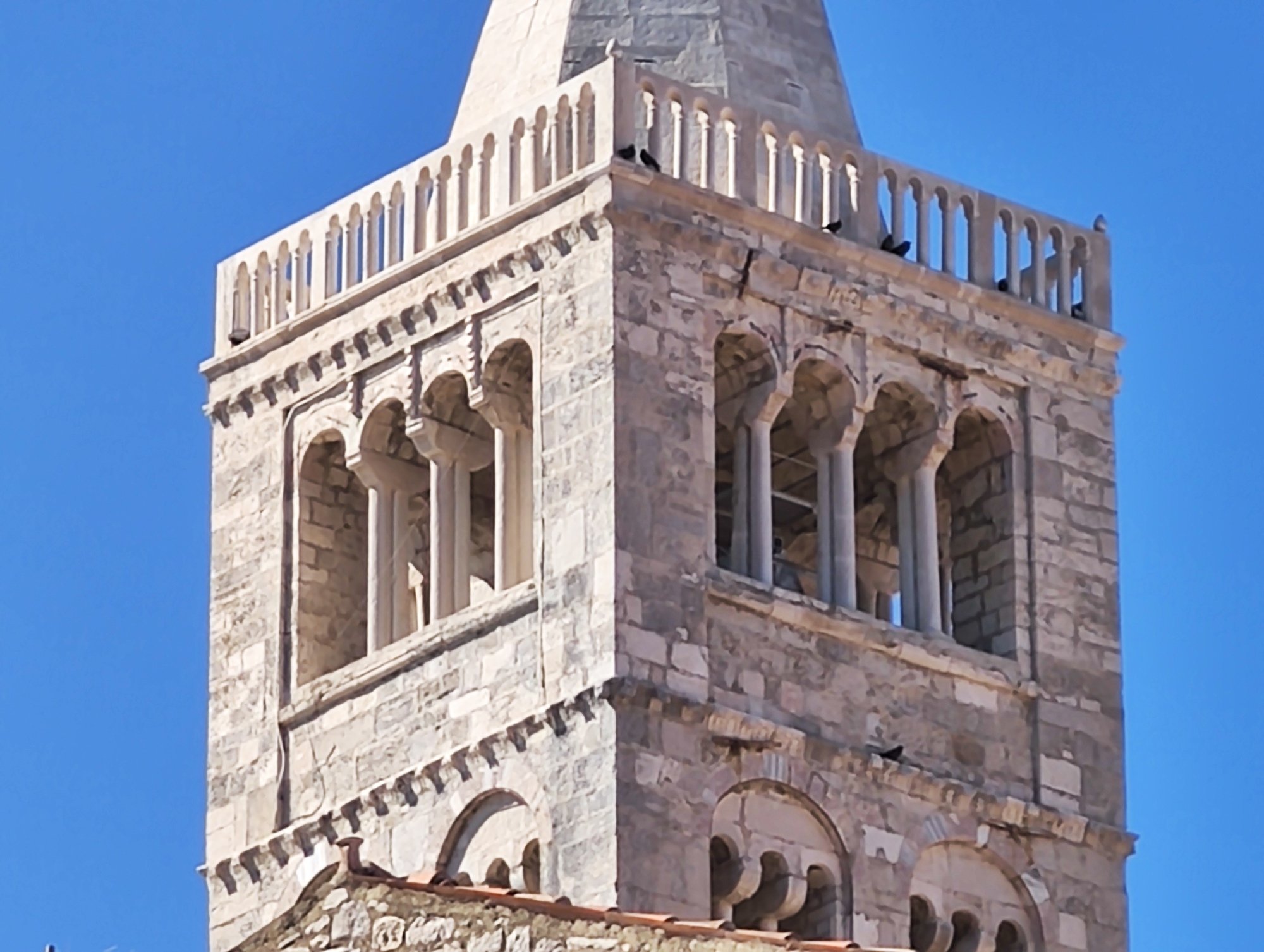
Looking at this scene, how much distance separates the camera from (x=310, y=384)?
35938 millimetres

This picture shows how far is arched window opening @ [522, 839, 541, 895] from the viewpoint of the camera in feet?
107

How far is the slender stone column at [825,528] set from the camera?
112 feet

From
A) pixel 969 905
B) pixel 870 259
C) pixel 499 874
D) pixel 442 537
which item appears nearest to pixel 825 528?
pixel 870 259

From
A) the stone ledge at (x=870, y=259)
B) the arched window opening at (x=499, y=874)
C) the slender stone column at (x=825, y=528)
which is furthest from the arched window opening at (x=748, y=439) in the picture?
the arched window opening at (x=499, y=874)

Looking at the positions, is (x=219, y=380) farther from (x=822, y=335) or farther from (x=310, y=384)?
(x=822, y=335)

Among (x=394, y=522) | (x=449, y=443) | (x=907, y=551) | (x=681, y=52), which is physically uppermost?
(x=681, y=52)

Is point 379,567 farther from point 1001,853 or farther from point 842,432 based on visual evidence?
point 1001,853

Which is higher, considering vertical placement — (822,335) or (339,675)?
(822,335)

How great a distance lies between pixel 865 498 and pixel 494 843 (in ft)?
14.5

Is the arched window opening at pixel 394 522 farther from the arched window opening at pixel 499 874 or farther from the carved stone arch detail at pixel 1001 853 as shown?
the carved stone arch detail at pixel 1001 853

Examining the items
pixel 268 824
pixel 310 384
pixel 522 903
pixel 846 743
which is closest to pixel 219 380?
pixel 310 384

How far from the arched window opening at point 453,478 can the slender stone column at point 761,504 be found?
1.81 m

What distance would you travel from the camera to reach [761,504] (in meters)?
34.1

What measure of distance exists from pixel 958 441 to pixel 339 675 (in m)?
4.63
